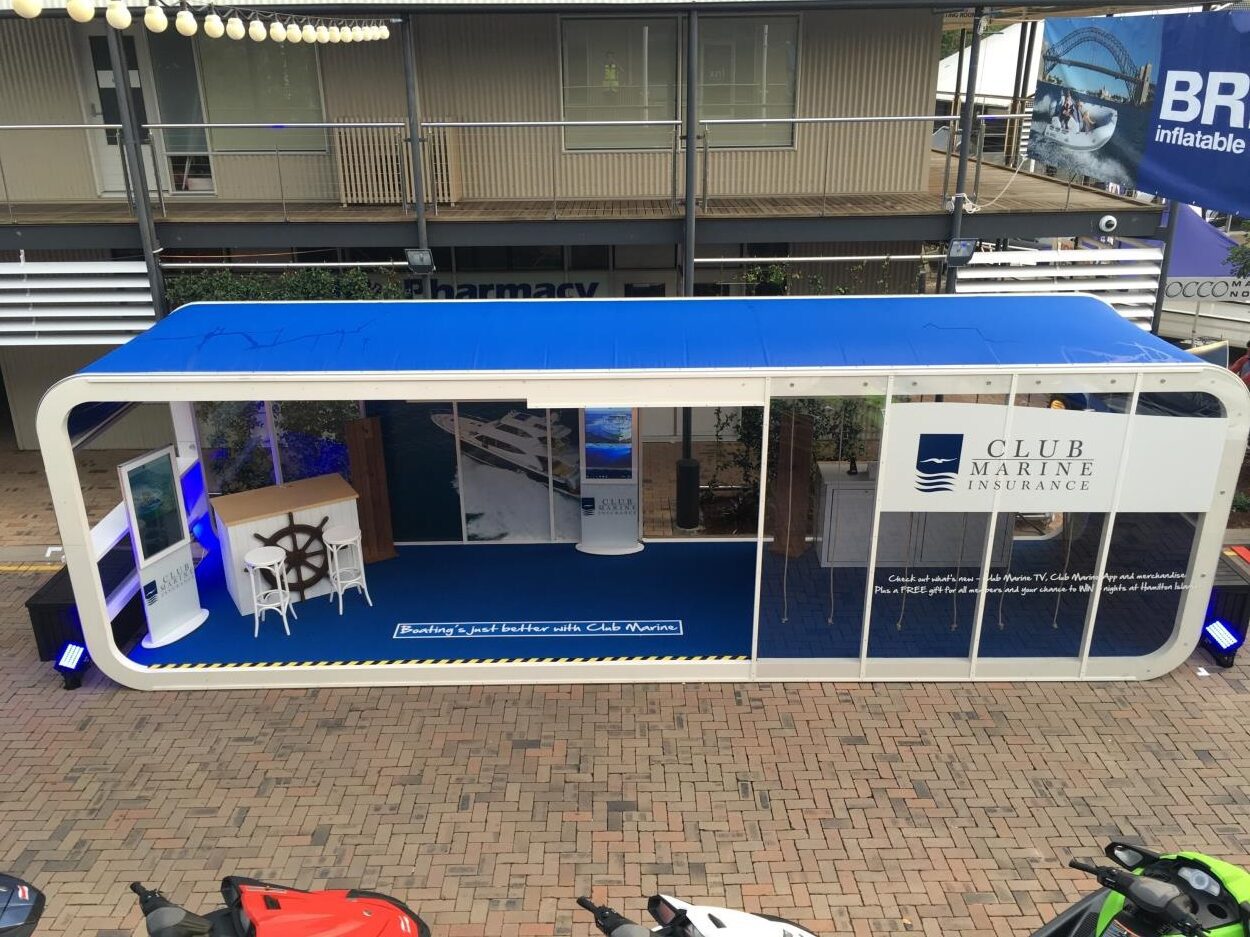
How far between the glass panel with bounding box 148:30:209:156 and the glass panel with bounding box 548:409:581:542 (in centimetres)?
764

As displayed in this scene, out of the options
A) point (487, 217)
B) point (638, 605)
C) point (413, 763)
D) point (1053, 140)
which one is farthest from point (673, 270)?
point (413, 763)

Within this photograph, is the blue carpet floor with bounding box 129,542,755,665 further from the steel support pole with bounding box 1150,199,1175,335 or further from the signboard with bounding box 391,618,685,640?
the steel support pole with bounding box 1150,199,1175,335

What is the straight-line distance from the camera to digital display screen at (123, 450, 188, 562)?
865cm

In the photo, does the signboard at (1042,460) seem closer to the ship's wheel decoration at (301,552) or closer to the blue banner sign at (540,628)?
the blue banner sign at (540,628)

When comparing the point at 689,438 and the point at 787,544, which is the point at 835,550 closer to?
the point at 787,544

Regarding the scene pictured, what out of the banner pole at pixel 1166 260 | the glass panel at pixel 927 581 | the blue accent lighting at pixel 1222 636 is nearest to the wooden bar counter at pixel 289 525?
the glass panel at pixel 927 581

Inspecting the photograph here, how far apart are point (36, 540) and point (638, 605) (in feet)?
25.1

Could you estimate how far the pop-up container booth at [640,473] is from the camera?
7.91 metres

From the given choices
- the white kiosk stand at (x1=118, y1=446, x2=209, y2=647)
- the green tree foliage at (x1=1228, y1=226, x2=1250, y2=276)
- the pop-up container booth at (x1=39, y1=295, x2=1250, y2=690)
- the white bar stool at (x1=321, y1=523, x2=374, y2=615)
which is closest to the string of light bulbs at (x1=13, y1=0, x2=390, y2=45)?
the pop-up container booth at (x1=39, y1=295, x2=1250, y2=690)

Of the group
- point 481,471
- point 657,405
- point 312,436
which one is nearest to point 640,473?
point 481,471

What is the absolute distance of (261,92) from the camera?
45.1 feet

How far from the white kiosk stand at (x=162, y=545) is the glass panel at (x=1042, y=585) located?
756cm

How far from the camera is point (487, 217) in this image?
12367 mm

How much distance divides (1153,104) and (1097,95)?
1.28 m
